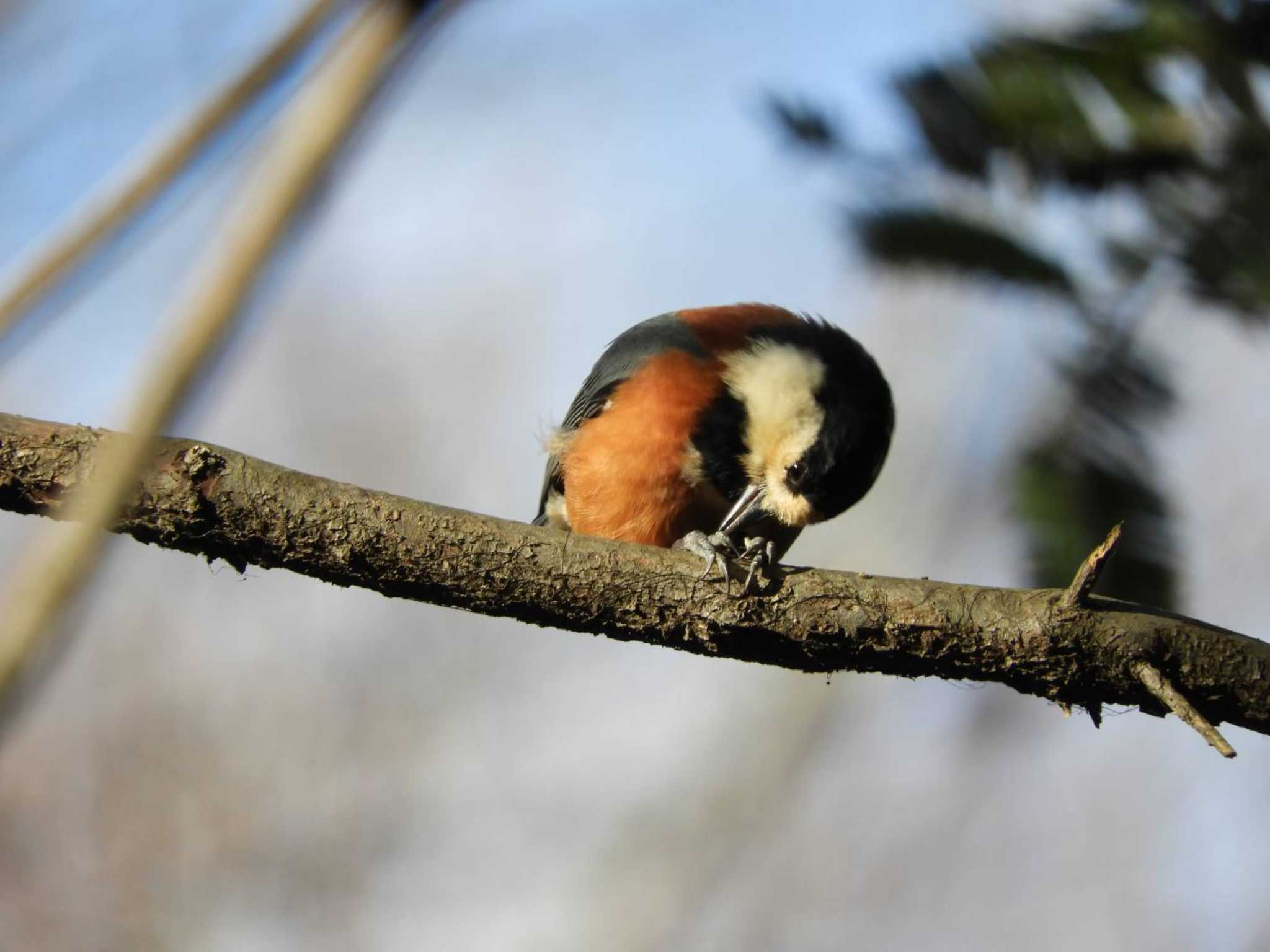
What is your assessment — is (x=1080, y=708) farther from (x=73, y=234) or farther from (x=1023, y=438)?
(x=73, y=234)

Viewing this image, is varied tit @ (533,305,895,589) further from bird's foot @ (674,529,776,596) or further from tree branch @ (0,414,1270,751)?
tree branch @ (0,414,1270,751)

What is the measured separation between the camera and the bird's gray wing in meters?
4.32

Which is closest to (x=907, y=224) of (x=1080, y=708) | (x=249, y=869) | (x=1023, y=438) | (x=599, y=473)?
(x=1023, y=438)

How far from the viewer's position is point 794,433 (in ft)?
13.4

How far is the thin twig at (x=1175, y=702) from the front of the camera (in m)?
2.18

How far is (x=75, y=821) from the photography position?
27.7 feet

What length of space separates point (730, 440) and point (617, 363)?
59 cm

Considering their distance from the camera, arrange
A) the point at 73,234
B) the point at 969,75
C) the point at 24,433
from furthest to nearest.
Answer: the point at 24,433 < the point at 969,75 < the point at 73,234

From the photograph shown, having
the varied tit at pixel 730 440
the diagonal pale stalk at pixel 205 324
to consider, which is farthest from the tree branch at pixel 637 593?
the diagonal pale stalk at pixel 205 324

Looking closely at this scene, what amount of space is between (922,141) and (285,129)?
1.78 m

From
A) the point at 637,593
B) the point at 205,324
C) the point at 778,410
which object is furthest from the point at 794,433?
the point at 205,324

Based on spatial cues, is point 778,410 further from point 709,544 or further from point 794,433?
point 709,544

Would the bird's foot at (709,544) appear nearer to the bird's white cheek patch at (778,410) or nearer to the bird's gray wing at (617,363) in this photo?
the bird's white cheek patch at (778,410)

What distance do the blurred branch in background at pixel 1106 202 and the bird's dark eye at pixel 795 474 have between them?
63.0 inches
